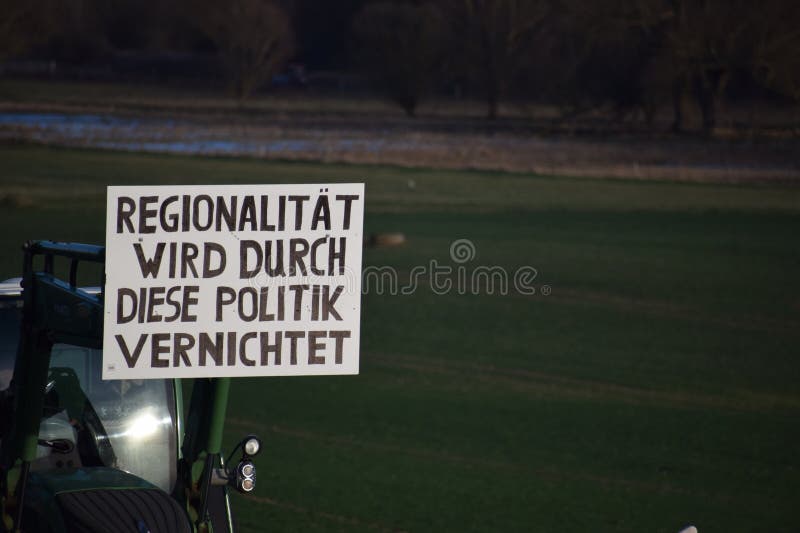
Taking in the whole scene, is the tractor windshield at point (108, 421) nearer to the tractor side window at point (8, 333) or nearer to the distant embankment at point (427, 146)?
the tractor side window at point (8, 333)

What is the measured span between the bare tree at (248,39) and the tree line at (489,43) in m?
0.08

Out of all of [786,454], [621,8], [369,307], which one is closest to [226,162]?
[621,8]

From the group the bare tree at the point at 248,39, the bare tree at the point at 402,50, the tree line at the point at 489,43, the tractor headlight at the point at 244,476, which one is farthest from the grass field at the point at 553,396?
the bare tree at the point at 402,50

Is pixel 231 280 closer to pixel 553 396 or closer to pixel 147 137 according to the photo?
pixel 553 396

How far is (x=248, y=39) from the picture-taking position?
6366 centimetres

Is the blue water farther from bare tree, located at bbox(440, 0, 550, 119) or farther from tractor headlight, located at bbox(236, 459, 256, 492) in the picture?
tractor headlight, located at bbox(236, 459, 256, 492)

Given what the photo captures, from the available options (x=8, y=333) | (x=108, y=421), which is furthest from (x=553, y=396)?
(x=8, y=333)

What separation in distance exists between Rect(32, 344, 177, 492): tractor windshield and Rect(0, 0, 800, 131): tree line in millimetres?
29562

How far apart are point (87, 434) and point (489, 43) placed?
6721 cm

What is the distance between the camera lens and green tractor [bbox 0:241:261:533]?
482 centimetres

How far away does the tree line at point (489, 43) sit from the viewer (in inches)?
1916

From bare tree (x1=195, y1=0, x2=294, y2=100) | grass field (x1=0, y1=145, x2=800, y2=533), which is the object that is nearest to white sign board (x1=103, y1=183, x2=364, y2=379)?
grass field (x1=0, y1=145, x2=800, y2=533)

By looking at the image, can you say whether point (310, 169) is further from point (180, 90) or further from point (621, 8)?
point (180, 90)

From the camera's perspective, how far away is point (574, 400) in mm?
13328
